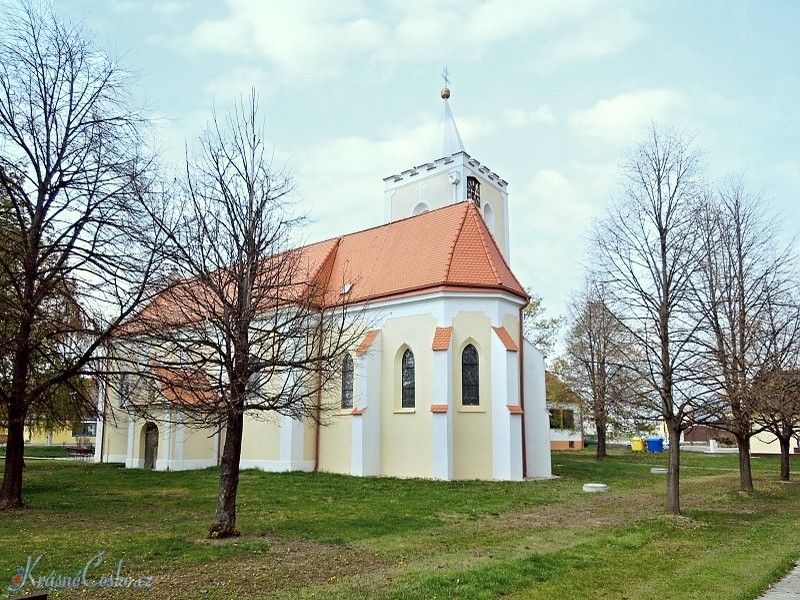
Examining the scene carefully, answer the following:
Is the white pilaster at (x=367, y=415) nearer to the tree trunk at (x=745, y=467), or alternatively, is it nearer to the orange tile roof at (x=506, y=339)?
the orange tile roof at (x=506, y=339)

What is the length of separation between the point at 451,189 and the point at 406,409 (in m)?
12.5

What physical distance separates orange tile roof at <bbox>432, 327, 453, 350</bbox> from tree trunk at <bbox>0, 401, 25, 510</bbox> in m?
13.3

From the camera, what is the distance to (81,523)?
1244cm

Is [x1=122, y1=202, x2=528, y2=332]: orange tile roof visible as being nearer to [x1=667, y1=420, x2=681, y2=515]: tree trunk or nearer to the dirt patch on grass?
[x1=667, y1=420, x2=681, y2=515]: tree trunk

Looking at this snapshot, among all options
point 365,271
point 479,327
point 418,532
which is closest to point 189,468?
point 365,271

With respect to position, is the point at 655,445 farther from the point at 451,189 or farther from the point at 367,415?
the point at 367,415

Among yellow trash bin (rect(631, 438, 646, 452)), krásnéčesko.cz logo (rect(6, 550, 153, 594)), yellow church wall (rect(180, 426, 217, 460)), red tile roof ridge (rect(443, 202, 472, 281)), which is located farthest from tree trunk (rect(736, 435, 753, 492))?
yellow trash bin (rect(631, 438, 646, 452))

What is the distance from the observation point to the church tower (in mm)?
30891

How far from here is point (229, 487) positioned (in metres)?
11.0

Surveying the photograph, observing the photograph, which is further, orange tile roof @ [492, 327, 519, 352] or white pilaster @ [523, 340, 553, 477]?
white pilaster @ [523, 340, 553, 477]

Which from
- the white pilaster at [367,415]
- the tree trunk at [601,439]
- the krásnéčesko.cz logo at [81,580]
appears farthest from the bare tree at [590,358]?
the krásnéčesko.cz logo at [81,580]

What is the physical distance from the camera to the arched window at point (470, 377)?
75.8ft

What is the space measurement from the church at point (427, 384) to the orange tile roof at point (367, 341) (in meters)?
0.06

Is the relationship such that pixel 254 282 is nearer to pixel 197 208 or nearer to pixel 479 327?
pixel 197 208
